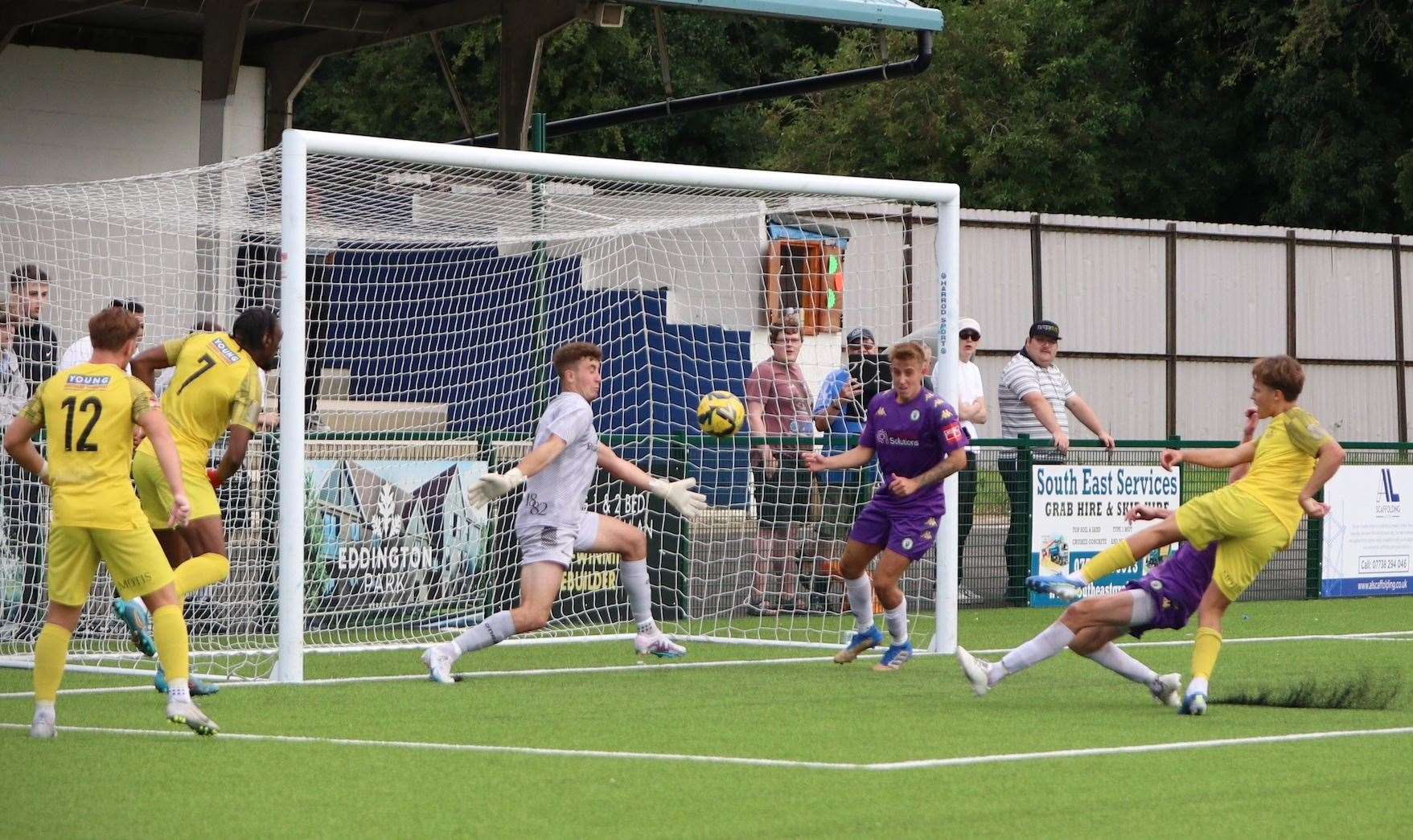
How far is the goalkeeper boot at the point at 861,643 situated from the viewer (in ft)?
37.4

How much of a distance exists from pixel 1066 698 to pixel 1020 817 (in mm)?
3760

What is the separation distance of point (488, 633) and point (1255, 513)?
4171 mm

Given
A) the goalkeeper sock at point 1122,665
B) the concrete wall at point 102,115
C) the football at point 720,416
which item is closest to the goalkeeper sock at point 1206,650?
the goalkeeper sock at point 1122,665

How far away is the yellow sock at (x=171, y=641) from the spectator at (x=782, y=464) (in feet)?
21.3

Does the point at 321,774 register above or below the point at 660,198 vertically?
below

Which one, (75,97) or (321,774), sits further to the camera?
(75,97)

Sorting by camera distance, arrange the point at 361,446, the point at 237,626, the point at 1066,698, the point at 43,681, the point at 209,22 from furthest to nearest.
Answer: the point at 209,22 → the point at 361,446 → the point at 237,626 → the point at 1066,698 → the point at 43,681

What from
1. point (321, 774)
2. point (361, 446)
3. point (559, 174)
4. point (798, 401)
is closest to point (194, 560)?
point (321, 774)

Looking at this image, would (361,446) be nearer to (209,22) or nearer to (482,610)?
(482,610)

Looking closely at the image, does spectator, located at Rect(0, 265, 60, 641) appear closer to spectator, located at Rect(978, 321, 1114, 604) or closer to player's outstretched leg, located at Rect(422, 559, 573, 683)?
player's outstretched leg, located at Rect(422, 559, 573, 683)

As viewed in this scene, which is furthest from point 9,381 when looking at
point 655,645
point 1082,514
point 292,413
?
point 1082,514

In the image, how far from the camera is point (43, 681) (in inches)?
304

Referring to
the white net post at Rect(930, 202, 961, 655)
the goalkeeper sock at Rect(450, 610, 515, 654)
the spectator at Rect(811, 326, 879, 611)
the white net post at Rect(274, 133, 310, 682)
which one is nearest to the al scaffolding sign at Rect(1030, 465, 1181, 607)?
the spectator at Rect(811, 326, 879, 611)

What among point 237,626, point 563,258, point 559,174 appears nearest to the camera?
point 559,174
